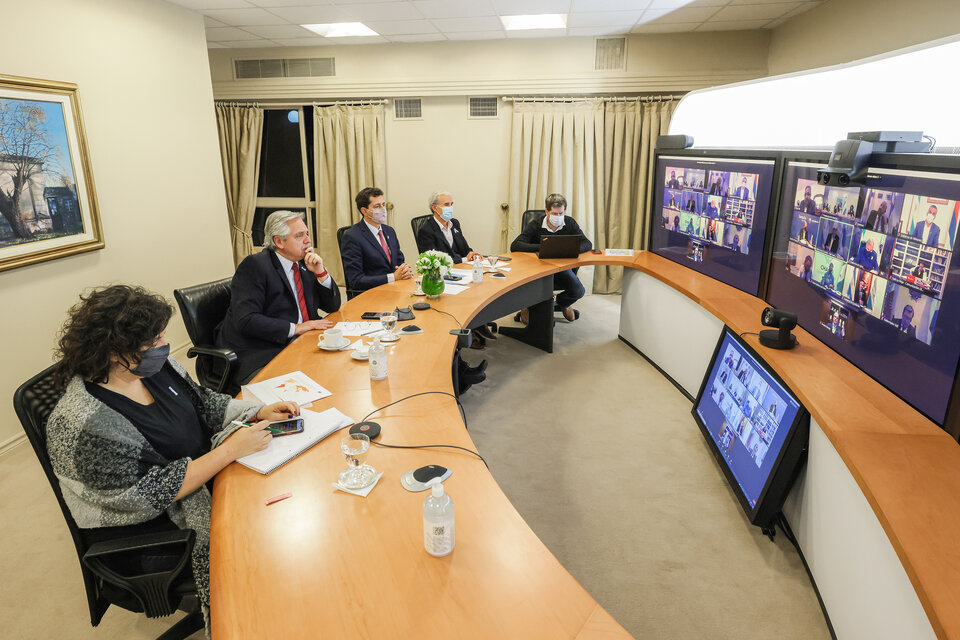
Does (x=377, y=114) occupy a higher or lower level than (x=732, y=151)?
higher

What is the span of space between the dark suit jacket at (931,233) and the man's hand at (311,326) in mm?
2488

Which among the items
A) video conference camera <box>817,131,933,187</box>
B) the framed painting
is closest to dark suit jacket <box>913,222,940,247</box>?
video conference camera <box>817,131,933,187</box>

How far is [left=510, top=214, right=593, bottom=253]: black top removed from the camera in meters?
4.81

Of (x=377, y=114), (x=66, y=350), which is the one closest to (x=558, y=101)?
(x=377, y=114)

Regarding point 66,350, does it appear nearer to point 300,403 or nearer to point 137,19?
point 300,403

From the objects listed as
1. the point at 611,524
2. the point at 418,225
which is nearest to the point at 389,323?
the point at 611,524

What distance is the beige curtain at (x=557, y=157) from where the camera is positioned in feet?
18.9

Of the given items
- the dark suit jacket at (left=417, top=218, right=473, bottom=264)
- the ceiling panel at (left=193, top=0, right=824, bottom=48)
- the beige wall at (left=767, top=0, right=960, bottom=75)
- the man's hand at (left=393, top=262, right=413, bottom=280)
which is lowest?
the man's hand at (left=393, top=262, right=413, bottom=280)

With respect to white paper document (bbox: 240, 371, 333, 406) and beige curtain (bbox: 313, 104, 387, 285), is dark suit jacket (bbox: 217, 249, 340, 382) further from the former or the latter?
beige curtain (bbox: 313, 104, 387, 285)

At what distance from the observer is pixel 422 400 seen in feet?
6.66

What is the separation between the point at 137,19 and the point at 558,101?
3702mm

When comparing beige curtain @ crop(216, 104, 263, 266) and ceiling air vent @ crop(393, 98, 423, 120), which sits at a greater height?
ceiling air vent @ crop(393, 98, 423, 120)

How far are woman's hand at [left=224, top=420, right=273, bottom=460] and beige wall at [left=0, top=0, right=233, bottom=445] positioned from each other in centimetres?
231

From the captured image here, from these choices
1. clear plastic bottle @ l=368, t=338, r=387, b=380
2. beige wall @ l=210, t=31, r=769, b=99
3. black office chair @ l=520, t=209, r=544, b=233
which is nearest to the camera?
clear plastic bottle @ l=368, t=338, r=387, b=380
